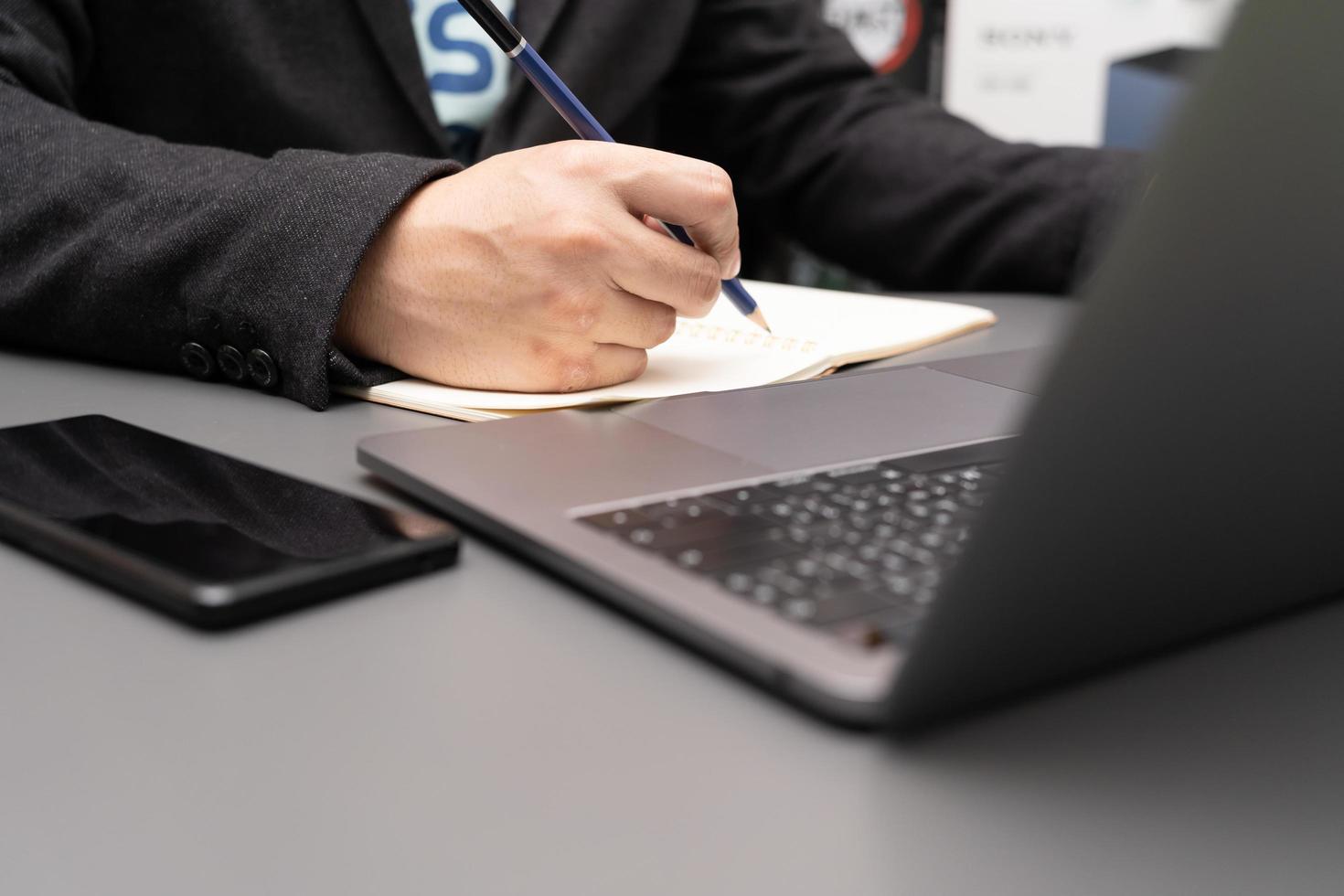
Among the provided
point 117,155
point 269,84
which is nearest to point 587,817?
point 117,155


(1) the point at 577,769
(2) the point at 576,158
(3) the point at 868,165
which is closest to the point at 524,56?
(2) the point at 576,158

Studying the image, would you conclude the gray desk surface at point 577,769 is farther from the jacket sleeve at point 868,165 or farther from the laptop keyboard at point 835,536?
the jacket sleeve at point 868,165

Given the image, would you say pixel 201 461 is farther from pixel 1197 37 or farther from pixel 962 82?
pixel 962 82

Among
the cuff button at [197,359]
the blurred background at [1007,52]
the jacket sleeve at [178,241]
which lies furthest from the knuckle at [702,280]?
the blurred background at [1007,52]

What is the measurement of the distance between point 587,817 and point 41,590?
0.19 metres

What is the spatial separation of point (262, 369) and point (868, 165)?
0.67 metres

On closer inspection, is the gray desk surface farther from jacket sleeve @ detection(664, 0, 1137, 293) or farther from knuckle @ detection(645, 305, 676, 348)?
jacket sleeve @ detection(664, 0, 1137, 293)

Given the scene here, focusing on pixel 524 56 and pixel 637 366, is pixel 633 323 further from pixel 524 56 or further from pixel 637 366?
pixel 524 56

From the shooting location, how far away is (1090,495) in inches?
8.9

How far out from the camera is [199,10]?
2.79ft

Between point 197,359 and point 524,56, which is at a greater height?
point 524,56

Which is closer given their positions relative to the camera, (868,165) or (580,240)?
(580,240)

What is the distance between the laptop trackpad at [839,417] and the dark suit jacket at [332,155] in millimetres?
181

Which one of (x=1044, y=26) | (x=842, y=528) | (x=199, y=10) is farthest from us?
(x=1044, y=26)
